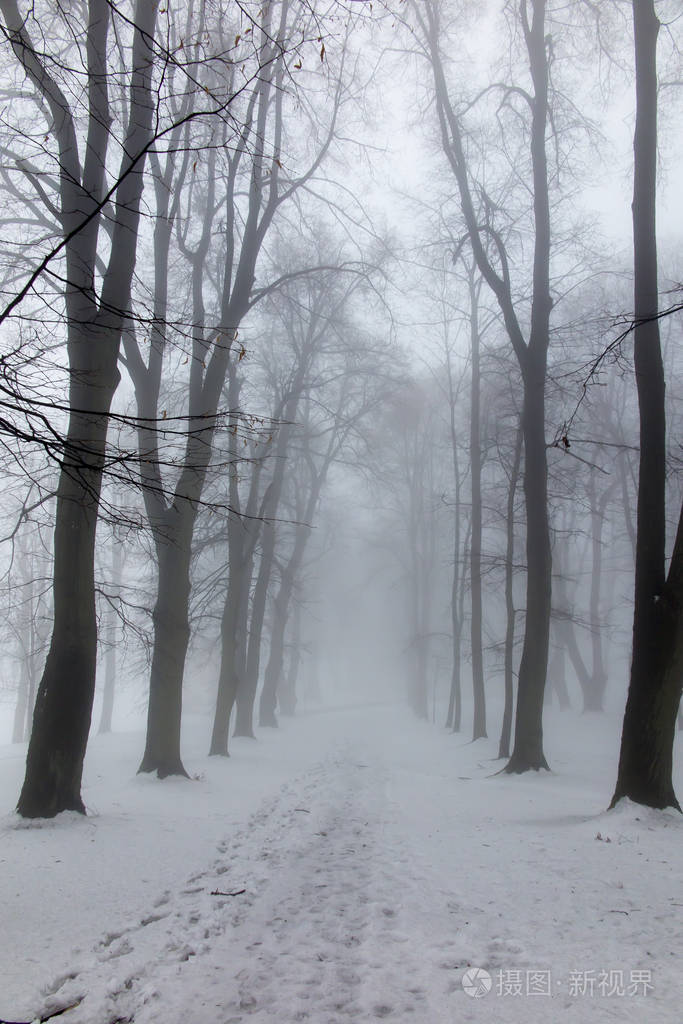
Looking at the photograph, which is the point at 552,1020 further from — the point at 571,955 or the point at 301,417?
the point at 301,417

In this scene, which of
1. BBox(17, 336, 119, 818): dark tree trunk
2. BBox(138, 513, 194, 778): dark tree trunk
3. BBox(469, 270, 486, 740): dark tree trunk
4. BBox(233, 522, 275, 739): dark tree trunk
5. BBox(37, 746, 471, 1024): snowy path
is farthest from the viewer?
BBox(233, 522, 275, 739): dark tree trunk

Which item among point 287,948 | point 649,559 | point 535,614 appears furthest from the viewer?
point 535,614

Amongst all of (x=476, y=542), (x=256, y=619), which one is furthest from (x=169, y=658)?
(x=476, y=542)

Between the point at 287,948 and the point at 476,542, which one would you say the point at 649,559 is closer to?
Result: the point at 287,948

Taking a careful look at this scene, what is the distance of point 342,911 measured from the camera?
4.15 meters

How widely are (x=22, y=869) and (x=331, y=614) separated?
4334cm

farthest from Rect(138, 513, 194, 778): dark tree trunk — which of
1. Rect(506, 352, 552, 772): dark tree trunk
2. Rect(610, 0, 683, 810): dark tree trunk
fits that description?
A: Rect(610, 0, 683, 810): dark tree trunk

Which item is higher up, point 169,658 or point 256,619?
point 256,619

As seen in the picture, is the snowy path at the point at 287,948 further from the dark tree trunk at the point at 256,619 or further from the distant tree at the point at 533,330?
the dark tree trunk at the point at 256,619

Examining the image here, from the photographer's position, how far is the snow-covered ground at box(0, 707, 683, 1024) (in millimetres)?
2979

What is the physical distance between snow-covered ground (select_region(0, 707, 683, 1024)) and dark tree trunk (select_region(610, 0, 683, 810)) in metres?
0.47

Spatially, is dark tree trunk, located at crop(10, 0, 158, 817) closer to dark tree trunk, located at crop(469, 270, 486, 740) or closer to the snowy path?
the snowy path

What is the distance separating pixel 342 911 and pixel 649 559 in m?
4.85

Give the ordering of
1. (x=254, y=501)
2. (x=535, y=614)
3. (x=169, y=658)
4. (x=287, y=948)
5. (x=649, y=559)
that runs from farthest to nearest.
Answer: (x=254, y=501) → (x=535, y=614) → (x=169, y=658) → (x=649, y=559) → (x=287, y=948)
